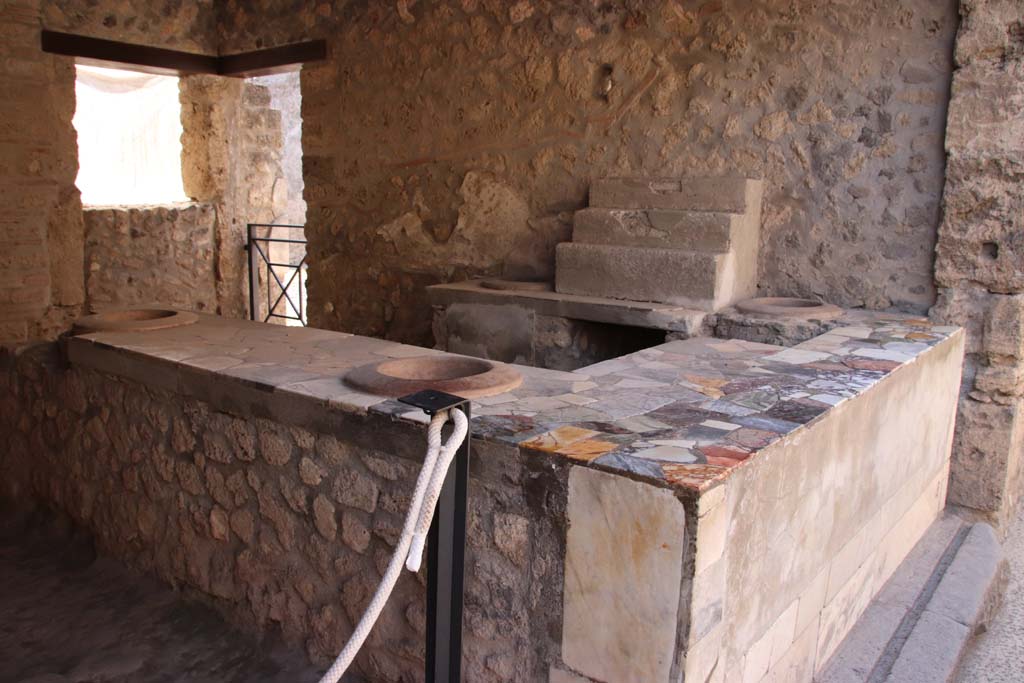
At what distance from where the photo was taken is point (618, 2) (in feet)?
14.1

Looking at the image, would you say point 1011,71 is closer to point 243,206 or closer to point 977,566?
point 977,566

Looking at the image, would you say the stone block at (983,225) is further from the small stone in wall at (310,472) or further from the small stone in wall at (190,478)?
the small stone in wall at (190,478)

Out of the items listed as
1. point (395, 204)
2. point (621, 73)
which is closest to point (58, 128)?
point (395, 204)

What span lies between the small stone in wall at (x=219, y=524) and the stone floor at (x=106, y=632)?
289 mm

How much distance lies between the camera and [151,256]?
6.43 m

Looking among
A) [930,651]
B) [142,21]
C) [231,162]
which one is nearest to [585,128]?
[930,651]

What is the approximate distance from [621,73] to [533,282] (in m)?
1.21

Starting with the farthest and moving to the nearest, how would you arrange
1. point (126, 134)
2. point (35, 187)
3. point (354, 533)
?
point (126, 134) < point (35, 187) < point (354, 533)

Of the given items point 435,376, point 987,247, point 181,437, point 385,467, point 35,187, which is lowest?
point 181,437

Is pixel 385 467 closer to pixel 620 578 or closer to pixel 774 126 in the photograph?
pixel 620 578

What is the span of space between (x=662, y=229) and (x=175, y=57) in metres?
4.13

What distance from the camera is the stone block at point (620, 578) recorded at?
1641 millimetres

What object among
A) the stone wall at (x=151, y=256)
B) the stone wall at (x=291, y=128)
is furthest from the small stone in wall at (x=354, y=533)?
the stone wall at (x=291, y=128)

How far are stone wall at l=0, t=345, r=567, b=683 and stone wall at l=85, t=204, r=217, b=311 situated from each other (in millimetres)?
2885
